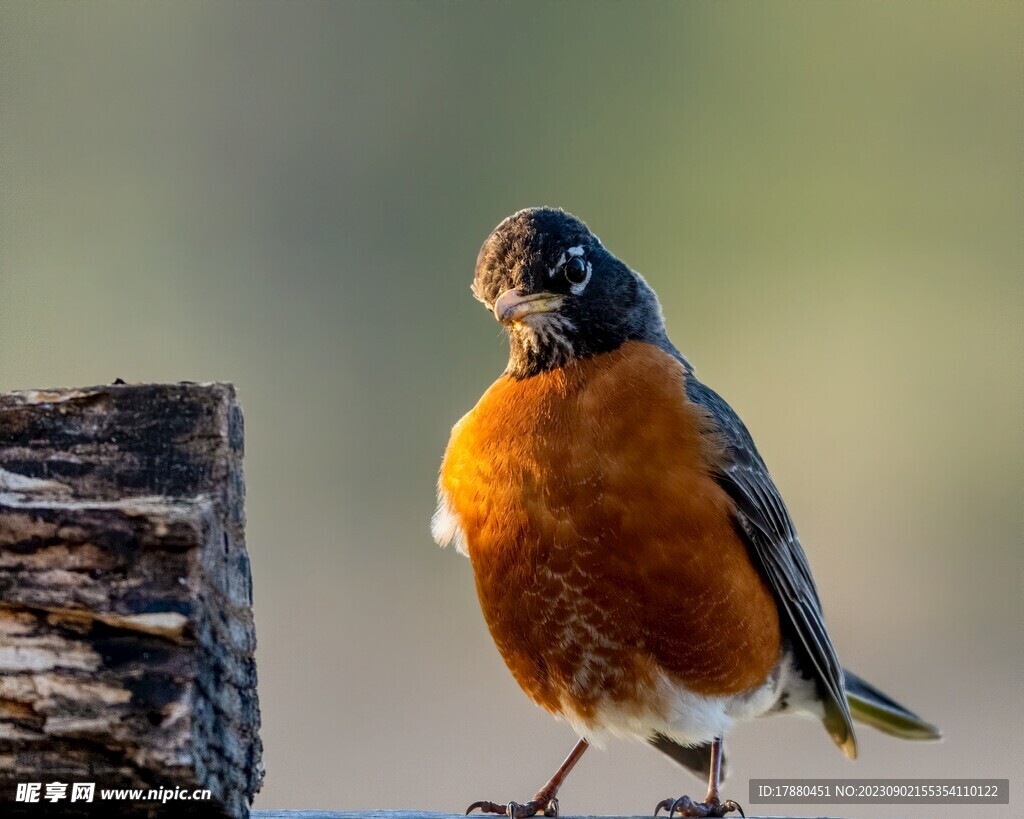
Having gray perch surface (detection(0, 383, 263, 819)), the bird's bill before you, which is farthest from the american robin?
gray perch surface (detection(0, 383, 263, 819))

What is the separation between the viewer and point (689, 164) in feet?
49.9

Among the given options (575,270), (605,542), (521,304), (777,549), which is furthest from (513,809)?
A: (575,270)

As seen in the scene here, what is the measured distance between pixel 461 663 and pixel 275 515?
1729 millimetres

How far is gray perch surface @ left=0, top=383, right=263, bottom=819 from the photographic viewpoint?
9.12ft

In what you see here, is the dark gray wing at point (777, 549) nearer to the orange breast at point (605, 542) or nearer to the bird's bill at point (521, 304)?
the orange breast at point (605, 542)

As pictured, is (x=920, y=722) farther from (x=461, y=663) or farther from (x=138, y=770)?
(x=461, y=663)

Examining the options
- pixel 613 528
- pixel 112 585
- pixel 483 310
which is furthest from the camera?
pixel 483 310

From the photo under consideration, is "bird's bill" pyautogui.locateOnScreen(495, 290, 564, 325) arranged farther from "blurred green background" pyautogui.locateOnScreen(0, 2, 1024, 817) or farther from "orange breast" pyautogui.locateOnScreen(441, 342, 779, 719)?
"blurred green background" pyautogui.locateOnScreen(0, 2, 1024, 817)

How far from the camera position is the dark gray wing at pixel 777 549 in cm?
476

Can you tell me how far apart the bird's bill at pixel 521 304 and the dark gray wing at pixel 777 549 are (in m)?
0.56

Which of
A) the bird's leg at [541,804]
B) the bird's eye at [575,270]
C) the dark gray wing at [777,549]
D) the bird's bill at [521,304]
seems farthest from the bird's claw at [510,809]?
the bird's eye at [575,270]

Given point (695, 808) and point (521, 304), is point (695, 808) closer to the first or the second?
point (695, 808)

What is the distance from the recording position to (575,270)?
4.83m

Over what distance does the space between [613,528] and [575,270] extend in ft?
3.35
